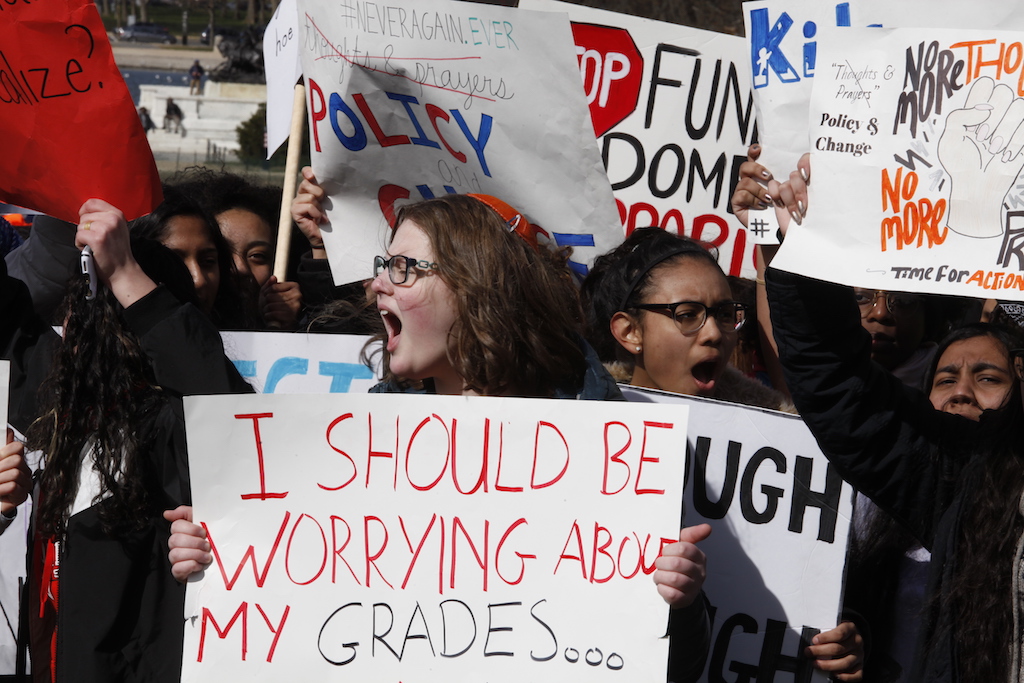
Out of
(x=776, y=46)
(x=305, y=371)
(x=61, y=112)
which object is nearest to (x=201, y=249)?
(x=305, y=371)

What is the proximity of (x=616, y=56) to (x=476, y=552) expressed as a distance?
2.34 metres

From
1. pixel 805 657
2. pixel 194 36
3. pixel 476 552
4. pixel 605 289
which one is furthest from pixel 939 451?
pixel 194 36

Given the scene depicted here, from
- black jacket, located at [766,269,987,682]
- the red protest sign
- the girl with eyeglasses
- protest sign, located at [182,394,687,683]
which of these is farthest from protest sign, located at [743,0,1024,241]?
the red protest sign

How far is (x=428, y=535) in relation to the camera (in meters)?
2.03

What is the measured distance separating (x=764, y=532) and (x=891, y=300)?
5.03 feet

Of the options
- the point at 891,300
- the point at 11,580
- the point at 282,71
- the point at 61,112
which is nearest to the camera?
the point at 61,112

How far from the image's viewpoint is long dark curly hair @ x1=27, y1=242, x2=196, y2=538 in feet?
7.35

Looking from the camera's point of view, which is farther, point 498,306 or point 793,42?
point 793,42

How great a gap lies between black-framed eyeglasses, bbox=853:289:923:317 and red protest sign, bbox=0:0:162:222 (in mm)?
2398

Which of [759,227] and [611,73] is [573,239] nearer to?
[759,227]

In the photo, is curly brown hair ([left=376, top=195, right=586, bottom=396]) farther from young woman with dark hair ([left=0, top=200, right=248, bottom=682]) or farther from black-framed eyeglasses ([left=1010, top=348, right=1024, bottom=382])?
black-framed eyeglasses ([left=1010, top=348, right=1024, bottom=382])

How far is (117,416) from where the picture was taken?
230 cm

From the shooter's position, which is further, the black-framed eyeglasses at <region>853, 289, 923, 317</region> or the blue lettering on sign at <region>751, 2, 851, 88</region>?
the black-framed eyeglasses at <region>853, 289, 923, 317</region>

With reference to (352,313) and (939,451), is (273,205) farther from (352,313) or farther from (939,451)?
(939,451)
